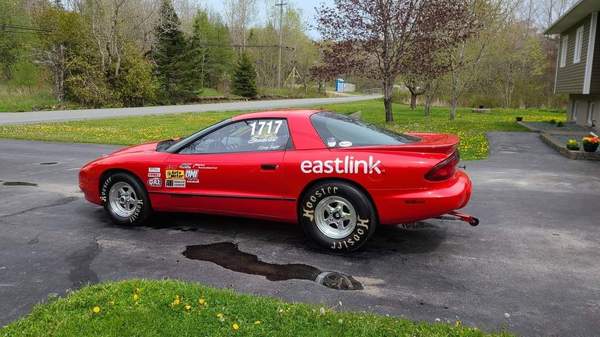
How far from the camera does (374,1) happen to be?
19516mm

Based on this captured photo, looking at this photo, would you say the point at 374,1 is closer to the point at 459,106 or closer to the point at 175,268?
the point at 175,268

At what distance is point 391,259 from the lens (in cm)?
471

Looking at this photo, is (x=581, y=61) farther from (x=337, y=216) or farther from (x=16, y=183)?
(x=16, y=183)

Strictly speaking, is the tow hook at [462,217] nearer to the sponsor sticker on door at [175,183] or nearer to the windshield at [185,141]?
the windshield at [185,141]

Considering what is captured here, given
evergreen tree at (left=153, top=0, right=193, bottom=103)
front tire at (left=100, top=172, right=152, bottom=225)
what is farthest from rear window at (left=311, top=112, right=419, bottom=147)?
evergreen tree at (left=153, top=0, right=193, bottom=103)

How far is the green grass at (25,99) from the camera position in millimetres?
28966

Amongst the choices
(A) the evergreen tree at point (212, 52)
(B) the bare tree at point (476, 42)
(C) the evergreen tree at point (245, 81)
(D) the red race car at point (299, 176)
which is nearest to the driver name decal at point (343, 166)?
(D) the red race car at point (299, 176)

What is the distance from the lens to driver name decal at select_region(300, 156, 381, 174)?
4.72m

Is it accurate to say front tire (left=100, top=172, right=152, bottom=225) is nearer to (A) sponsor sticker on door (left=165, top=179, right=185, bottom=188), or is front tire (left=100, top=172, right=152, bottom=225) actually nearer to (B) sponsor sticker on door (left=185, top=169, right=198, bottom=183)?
(A) sponsor sticker on door (left=165, top=179, right=185, bottom=188)

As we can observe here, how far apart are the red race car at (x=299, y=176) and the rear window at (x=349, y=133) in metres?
0.01

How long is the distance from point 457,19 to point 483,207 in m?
15.1

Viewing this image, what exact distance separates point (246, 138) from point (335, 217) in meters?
1.35

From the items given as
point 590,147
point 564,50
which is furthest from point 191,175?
point 564,50

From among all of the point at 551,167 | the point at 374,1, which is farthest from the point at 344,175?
the point at 374,1
